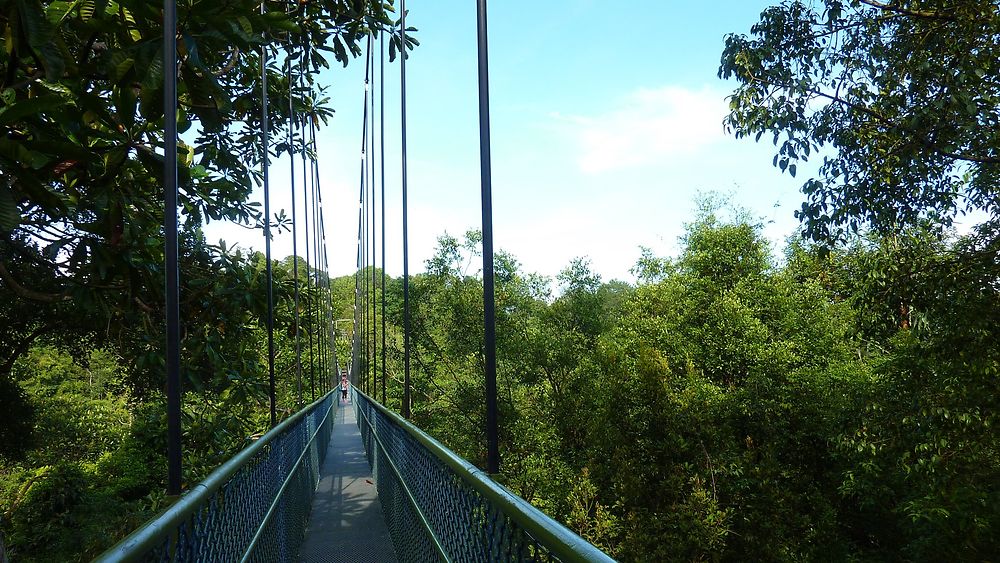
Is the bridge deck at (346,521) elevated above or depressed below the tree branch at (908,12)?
below

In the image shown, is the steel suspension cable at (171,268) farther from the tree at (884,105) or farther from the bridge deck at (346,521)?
the tree at (884,105)

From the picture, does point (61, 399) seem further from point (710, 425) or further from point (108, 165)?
point (108, 165)

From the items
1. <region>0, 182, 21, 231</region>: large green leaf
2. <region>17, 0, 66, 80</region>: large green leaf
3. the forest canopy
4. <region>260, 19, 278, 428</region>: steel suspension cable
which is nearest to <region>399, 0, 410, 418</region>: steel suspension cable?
the forest canopy

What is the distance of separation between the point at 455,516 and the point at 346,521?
3.58m

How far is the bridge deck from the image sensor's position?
4.73m

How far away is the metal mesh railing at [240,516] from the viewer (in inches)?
63.1

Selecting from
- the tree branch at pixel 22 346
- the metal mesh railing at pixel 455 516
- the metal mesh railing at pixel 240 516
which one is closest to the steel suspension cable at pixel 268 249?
the metal mesh railing at pixel 240 516

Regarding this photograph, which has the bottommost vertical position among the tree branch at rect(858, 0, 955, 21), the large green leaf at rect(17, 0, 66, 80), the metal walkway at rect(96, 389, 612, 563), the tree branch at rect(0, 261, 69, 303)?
the metal walkway at rect(96, 389, 612, 563)

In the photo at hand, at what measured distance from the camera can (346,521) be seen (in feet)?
19.1

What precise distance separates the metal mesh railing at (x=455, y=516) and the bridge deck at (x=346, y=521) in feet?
0.59

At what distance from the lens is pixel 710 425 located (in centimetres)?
1786

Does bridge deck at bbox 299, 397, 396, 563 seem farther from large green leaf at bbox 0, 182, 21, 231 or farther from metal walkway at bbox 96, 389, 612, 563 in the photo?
large green leaf at bbox 0, 182, 21, 231

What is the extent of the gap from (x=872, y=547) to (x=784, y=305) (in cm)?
667

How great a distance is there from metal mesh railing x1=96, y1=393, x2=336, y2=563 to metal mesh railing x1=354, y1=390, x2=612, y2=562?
67 cm
